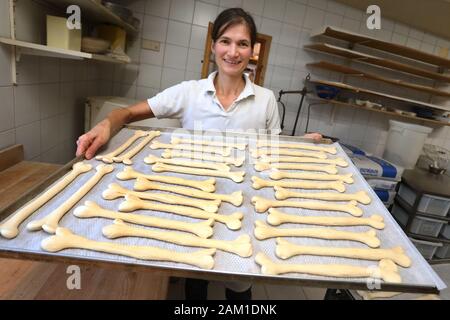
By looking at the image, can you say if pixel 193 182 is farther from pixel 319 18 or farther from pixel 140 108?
pixel 319 18

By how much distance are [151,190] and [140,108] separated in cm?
57

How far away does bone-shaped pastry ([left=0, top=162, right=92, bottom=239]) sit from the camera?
508 millimetres

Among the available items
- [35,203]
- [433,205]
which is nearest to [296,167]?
[35,203]

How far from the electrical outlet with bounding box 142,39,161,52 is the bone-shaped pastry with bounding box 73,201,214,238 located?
2107 millimetres

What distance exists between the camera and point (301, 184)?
2.94 feet

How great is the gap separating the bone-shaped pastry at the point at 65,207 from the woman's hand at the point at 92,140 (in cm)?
9

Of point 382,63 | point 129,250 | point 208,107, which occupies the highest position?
point 382,63

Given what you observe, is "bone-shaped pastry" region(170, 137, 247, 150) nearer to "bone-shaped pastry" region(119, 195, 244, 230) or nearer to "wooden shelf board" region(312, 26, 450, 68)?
"bone-shaped pastry" region(119, 195, 244, 230)

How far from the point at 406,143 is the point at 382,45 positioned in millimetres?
893

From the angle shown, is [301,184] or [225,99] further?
[225,99]

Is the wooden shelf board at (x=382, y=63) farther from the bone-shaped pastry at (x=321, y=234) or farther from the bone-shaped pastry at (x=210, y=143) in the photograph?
the bone-shaped pastry at (x=321, y=234)

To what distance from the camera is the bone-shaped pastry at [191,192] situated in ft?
2.46

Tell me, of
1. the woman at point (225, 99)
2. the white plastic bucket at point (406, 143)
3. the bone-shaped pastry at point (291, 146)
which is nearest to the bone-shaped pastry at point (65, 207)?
the woman at point (225, 99)

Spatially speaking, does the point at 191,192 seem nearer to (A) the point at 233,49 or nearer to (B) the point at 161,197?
(B) the point at 161,197
